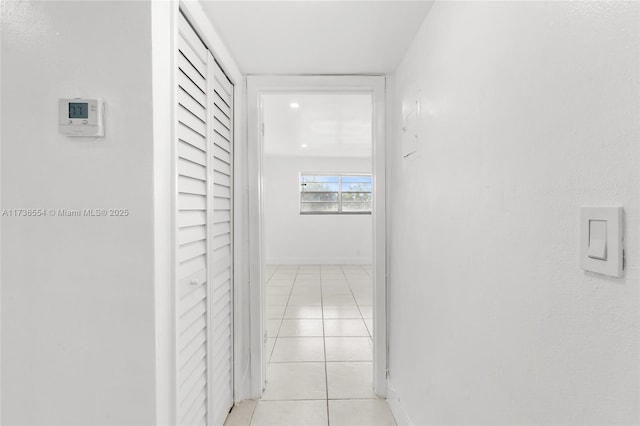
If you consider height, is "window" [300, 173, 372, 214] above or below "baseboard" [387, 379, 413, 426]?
above

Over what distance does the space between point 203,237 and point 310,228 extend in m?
5.80

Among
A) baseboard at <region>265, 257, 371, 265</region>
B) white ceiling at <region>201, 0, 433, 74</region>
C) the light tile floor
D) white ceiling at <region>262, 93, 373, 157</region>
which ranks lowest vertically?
the light tile floor

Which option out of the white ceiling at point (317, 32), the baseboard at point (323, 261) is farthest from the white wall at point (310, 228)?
the white ceiling at point (317, 32)

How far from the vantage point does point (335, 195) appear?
24.3 feet

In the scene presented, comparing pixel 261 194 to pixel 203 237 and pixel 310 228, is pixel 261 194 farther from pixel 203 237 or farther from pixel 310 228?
pixel 310 228

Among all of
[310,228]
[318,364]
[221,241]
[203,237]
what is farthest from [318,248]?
[203,237]

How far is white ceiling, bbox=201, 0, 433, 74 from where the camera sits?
1.44 metres

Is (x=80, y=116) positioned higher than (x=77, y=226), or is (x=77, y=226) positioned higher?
(x=80, y=116)

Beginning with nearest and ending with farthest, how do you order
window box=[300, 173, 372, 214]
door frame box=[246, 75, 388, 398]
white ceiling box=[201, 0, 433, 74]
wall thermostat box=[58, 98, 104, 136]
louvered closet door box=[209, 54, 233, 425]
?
wall thermostat box=[58, 98, 104, 136] < white ceiling box=[201, 0, 433, 74] < louvered closet door box=[209, 54, 233, 425] < door frame box=[246, 75, 388, 398] < window box=[300, 173, 372, 214]

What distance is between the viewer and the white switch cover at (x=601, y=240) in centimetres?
54

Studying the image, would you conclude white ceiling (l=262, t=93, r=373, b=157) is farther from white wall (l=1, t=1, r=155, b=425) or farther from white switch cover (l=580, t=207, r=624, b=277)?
white switch cover (l=580, t=207, r=624, b=277)

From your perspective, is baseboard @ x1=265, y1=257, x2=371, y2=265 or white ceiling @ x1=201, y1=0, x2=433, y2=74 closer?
white ceiling @ x1=201, y1=0, x2=433, y2=74

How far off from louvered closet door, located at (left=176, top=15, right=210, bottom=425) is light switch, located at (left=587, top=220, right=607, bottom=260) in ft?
3.80

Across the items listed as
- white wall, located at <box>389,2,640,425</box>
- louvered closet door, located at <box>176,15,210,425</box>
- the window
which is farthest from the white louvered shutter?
the window
